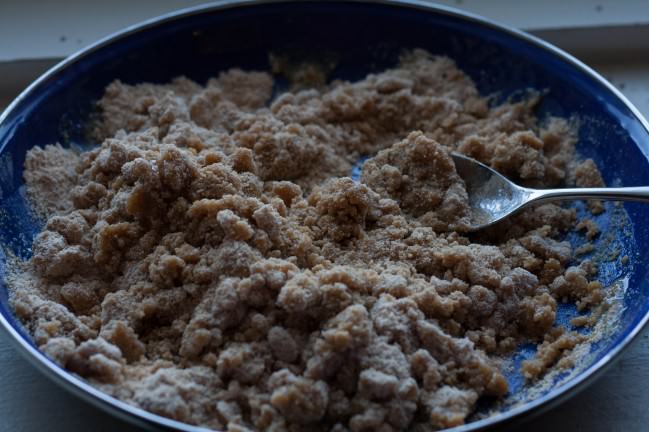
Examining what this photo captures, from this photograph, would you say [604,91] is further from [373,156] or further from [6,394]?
[6,394]

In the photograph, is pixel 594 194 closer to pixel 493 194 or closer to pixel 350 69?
pixel 493 194

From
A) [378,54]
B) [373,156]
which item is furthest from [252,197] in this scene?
[378,54]

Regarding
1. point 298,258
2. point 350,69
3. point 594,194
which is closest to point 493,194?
point 594,194

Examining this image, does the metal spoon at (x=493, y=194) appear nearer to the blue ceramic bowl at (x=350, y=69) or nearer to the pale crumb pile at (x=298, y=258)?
the pale crumb pile at (x=298, y=258)

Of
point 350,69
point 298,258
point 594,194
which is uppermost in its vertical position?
point 350,69

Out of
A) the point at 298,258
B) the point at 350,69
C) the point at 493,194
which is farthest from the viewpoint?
the point at 350,69

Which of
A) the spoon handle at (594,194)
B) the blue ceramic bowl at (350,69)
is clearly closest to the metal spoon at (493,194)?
the spoon handle at (594,194)

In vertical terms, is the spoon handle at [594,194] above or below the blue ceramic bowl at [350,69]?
below
